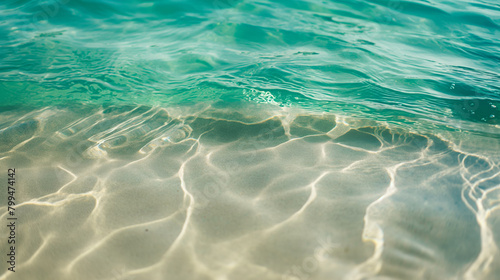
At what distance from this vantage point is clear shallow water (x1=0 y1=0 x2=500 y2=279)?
191 cm

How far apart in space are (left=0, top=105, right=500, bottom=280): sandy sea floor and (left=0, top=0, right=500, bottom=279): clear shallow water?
13 mm

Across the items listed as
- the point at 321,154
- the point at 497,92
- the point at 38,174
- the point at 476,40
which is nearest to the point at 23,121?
the point at 38,174

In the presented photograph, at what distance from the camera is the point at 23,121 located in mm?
3637

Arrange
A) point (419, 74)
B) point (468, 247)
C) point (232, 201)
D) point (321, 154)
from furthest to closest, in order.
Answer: point (419, 74) < point (321, 154) < point (232, 201) < point (468, 247)

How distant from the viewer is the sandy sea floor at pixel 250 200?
1850 mm

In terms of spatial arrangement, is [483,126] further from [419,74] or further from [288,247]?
[288,247]

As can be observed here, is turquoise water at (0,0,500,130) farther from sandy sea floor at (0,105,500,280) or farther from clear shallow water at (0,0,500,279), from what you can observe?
sandy sea floor at (0,105,500,280)

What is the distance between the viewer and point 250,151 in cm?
300

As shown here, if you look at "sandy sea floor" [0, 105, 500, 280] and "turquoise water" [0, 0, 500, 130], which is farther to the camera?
"turquoise water" [0, 0, 500, 130]

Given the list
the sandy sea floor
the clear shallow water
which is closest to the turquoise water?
the clear shallow water

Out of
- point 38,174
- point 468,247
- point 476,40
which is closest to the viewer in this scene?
point 468,247

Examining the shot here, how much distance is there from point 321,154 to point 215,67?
2800mm

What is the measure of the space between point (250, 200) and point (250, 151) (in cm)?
74

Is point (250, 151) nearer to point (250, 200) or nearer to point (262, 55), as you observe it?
point (250, 200)
